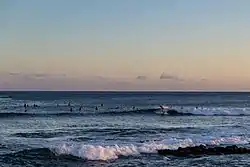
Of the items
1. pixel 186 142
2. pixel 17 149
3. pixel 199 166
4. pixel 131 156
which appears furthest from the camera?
pixel 186 142

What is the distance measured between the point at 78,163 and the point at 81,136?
→ 13124mm

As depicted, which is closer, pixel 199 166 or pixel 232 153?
pixel 199 166

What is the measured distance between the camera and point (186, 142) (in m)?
34.4

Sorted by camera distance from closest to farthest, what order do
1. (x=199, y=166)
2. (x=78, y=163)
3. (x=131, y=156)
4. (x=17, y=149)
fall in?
(x=199, y=166)
(x=78, y=163)
(x=131, y=156)
(x=17, y=149)

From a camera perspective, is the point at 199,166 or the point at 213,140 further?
the point at 213,140

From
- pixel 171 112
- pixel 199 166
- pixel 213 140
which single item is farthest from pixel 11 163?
pixel 171 112

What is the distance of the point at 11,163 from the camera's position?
26.4 m

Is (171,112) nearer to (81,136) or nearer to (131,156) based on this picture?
(81,136)

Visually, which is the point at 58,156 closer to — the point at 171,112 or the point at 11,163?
the point at 11,163

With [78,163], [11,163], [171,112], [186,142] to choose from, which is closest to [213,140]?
[186,142]

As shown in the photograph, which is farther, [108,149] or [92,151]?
[108,149]

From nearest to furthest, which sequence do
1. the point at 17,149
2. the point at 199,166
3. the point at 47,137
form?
1. the point at 199,166
2. the point at 17,149
3. the point at 47,137

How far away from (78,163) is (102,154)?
215 centimetres

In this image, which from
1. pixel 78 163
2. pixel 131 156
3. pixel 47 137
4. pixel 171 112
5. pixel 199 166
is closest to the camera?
pixel 199 166
